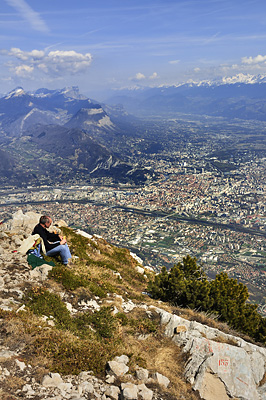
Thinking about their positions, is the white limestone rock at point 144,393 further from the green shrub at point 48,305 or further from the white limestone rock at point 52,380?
the green shrub at point 48,305

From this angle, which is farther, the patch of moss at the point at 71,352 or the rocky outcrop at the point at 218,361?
the rocky outcrop at the point at 218,361

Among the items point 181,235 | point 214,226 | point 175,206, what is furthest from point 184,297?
point 175,206

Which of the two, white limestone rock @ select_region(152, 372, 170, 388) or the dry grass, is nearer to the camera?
the dry grass

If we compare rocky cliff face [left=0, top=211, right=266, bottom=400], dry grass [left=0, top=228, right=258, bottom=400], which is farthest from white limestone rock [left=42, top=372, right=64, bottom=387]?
dry grass [left=0, top=228, right=258, bottom=400]

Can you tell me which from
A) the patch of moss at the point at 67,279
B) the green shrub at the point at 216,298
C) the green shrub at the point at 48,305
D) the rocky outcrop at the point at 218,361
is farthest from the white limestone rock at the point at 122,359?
the green shrub at the point at 216,298

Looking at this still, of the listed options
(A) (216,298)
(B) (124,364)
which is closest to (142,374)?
(B) (124,364)

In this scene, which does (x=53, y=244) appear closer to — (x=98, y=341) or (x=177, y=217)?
(x=98, y=341)

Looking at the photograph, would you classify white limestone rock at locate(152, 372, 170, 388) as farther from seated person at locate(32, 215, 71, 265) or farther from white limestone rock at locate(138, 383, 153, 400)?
seated person at locate(32, 215, 71, 265)

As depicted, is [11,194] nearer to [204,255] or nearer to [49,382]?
[204,255]
